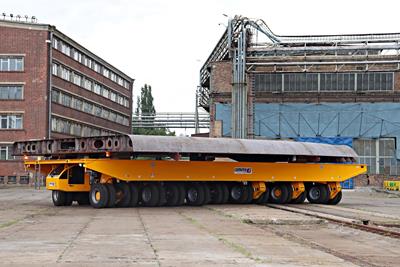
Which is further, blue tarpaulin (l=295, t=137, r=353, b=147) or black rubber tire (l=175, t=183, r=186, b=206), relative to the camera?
blue tarpaulin (l=295, t=137, r=353, b=147)

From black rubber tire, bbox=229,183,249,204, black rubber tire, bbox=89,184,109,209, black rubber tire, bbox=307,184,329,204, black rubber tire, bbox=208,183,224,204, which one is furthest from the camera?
black rubber tire, bbox=307,184,329,204

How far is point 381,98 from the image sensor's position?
49.8 m

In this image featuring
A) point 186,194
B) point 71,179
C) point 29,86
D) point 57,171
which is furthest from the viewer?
point 29,86

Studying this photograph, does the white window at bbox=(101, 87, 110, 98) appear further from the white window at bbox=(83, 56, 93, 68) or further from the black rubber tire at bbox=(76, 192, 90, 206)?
the black rubber tire at bbox=(76, 192, 90, 206)

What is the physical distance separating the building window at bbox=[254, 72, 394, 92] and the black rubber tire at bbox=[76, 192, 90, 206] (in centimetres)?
2682

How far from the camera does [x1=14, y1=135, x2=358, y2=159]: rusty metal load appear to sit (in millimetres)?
22828

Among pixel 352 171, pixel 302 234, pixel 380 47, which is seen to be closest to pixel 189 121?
pixel 380 47

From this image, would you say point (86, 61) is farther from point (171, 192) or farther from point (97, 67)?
point (171, 192)

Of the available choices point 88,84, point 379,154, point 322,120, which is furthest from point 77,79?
point 379,154

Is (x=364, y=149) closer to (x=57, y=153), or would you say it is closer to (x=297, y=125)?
(x=297, y=125)

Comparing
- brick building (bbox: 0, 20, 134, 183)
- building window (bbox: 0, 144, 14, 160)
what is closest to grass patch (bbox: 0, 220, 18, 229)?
brick building (bbox: 0, 20, 134, 183)

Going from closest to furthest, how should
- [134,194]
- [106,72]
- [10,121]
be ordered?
1. [134,194]
2. [10,121]
3. [106,72]

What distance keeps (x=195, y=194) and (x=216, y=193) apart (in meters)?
1.31

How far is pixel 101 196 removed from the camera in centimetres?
2344
